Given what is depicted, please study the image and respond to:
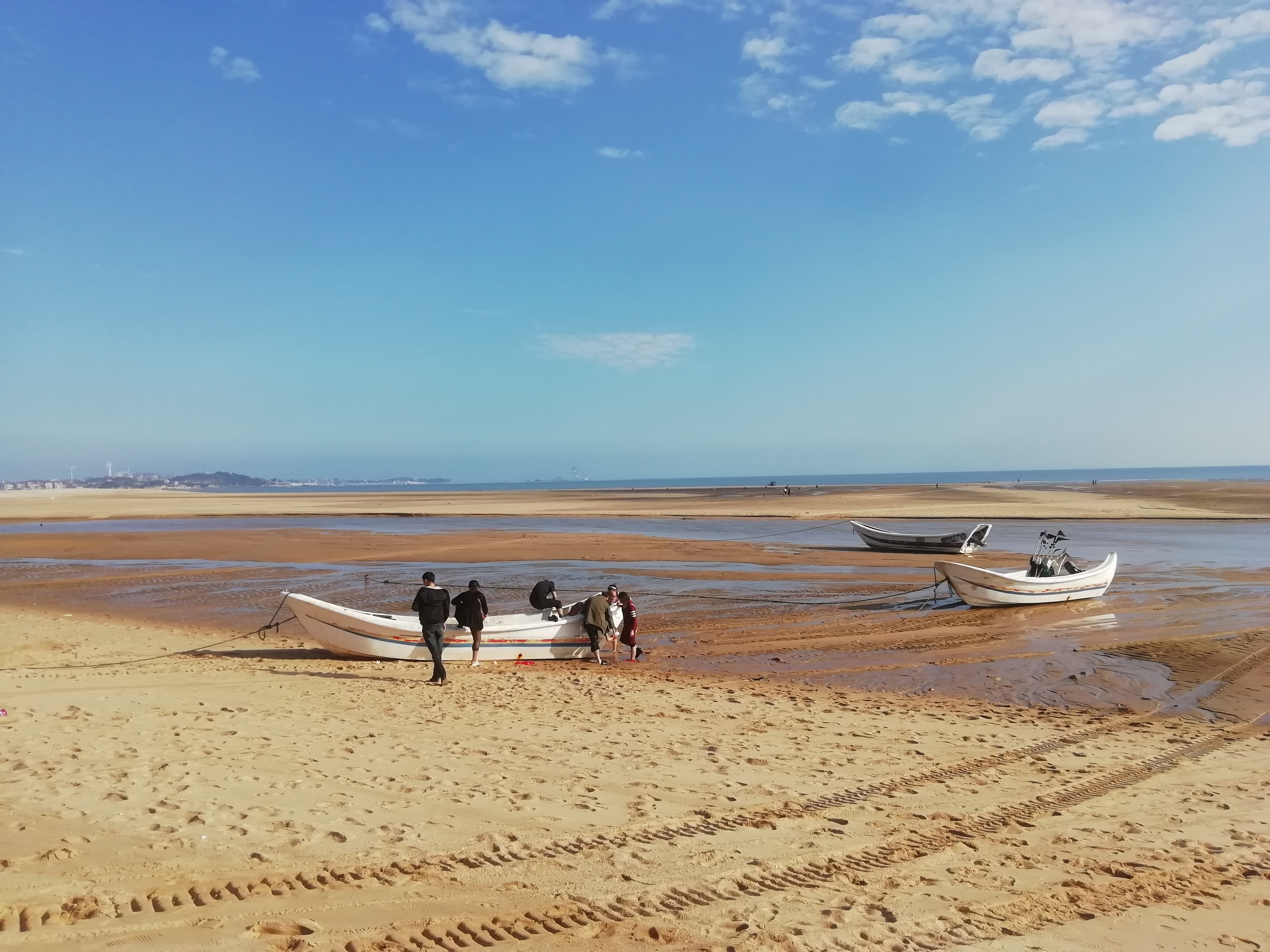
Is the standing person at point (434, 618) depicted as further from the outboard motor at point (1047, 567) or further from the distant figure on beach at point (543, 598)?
the outboard motor at point (1047, 567)

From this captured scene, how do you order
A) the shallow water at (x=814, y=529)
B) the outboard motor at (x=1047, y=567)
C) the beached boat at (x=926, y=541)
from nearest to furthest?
the outboard motor at (x=1047, y=567)
the shallow water at (x=814, y=529)
the beached boat at (x=926, y=541)

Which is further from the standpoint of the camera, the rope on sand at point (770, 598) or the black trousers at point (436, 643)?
the rope on sand at point (770, 598)

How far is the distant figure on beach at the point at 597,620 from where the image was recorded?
46.8 ft

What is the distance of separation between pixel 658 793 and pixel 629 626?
23.9ft

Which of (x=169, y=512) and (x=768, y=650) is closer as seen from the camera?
(x=768, y=650)

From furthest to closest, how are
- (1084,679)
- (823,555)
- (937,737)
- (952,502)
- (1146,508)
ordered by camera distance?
(952,502) < (1146,508) < (823,555) < (1084,679) < (937,737)

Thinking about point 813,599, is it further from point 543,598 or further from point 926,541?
point 926,541

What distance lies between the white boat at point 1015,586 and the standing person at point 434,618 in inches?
485

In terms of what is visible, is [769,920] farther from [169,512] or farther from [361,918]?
[169,512]

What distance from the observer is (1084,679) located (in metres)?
12.6

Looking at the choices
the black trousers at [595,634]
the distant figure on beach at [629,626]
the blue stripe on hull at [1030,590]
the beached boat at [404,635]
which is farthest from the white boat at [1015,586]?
the beached boat at [404,635]

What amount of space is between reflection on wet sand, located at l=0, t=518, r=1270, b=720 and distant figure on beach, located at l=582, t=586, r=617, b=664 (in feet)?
3.81

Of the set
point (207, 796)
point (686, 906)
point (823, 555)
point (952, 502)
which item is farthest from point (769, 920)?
point (952, 502)

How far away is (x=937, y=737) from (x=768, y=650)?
5.98m
